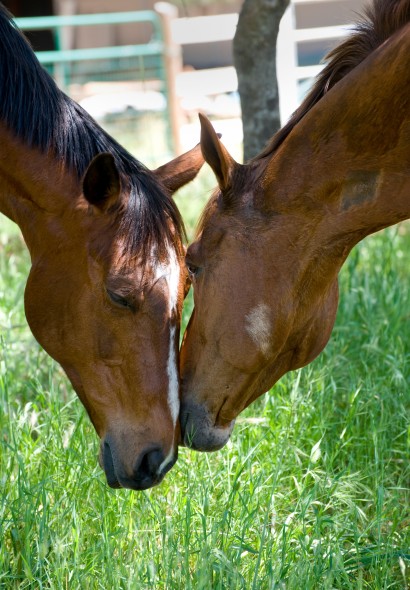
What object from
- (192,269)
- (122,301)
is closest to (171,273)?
(192,269)

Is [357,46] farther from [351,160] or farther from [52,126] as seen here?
[52,126]

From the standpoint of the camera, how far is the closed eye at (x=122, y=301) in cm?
274

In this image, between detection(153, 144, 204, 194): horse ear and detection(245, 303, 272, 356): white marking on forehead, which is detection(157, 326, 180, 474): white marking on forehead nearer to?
detection(245, 303, 272, 356): white marking on forehead

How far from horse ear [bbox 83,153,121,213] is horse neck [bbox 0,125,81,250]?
4.1 inches

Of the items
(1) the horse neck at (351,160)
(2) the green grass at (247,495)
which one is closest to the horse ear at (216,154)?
(1) the horse neck at (351,160)

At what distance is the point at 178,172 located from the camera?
125 inches

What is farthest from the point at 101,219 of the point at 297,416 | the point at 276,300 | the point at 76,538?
the point at 297,416

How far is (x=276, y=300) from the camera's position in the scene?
107 inches

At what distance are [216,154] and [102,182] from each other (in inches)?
14.9

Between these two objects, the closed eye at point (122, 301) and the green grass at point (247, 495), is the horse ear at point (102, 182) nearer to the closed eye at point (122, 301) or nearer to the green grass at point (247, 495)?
the closed eye at point (122, 301)

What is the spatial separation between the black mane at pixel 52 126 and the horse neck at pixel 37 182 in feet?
0.10

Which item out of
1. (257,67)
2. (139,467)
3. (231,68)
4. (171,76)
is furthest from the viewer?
(231,68)

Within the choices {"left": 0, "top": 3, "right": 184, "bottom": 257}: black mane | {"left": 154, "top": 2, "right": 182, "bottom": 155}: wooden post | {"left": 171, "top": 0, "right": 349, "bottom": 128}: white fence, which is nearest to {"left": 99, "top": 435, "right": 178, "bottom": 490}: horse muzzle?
{"left": 0, "top": 3, "right": 184, "bottom": 257}: black mane

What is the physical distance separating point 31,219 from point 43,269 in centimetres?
18
